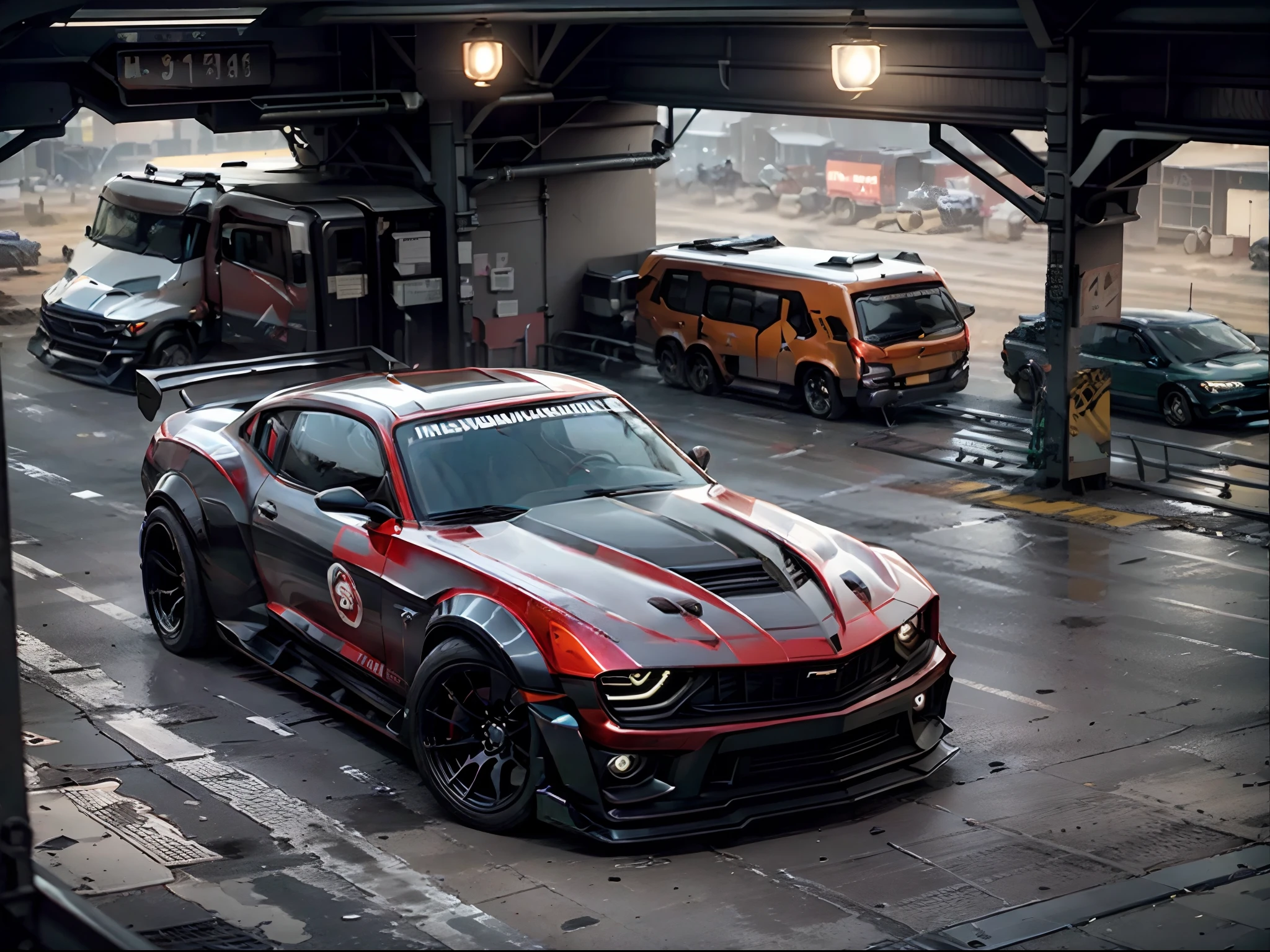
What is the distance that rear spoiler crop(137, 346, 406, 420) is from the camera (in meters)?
12.2

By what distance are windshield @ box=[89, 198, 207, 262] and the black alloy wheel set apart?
39.6 ft

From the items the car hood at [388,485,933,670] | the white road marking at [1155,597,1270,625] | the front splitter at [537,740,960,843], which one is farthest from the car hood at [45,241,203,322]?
the front splitter at [537,740,960,843]

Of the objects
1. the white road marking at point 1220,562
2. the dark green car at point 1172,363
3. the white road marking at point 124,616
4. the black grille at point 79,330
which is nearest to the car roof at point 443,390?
the white road marking at point 124,616

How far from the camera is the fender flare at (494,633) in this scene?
7.24m

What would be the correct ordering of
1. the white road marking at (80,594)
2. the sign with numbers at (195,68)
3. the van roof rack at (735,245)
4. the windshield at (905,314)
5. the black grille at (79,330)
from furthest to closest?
1. the van roof rack at (735,245)
2. the black grille at (79,330)
3. the windshield at (905,314)
4. the sign with numbers at (195,68)
5. the white road marking at (80,594)

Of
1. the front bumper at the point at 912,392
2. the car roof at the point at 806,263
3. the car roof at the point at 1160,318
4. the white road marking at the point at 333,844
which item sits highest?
the car roof at the point at 806,263

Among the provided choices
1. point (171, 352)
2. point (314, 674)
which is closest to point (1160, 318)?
point (171, 352)

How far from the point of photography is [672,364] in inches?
870

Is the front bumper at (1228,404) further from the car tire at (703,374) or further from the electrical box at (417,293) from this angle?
the electrical box at (417,293)

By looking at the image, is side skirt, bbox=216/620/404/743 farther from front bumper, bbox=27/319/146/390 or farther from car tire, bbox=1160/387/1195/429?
car tire, bbox=1160/387/1195/429

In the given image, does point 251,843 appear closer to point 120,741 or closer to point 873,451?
point 120,741

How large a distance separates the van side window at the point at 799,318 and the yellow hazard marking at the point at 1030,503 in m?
3.90

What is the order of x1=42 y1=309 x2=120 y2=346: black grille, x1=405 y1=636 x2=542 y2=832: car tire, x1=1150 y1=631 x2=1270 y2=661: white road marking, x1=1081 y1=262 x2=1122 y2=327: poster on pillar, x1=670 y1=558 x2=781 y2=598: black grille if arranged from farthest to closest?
x1=42 y1=309 x2=120 y2=346: black grille, x1=1081 y1=262 x2=1122 y2=327: poster on pillar, x1=1150 y1=631 x2=1270 y2=661: white road marking, x1=670 y1=558 x2=781 y2=598: black grille, x1=405 y1=636 x2=542 y2=832: car tire

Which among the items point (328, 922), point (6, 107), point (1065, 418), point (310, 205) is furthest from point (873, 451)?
point (328, 922)
